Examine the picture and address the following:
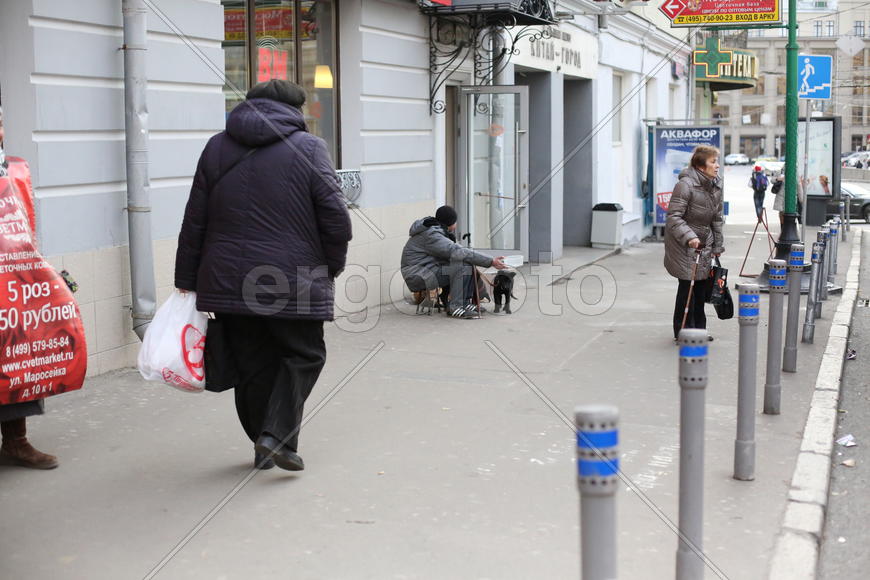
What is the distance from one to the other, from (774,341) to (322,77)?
5.77 metres

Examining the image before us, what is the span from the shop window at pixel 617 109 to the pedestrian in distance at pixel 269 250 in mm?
15911

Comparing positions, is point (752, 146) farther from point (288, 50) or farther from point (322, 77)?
point (288, 50)

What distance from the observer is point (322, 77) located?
1078 centimetres

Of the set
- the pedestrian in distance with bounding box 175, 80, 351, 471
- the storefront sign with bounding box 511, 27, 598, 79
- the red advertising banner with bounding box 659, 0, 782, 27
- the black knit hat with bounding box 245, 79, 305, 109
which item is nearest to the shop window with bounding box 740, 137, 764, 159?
the storefront sign with bounding box 511, 27, 598, 79

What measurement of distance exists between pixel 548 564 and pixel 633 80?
1820 cm

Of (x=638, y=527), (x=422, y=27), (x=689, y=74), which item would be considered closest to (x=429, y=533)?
(x=638, y=527)

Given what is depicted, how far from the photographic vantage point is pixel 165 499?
16.3 ft

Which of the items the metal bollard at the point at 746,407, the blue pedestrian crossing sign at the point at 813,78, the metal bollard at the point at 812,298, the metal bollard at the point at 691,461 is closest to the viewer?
the metal bollard at the point at 691,461

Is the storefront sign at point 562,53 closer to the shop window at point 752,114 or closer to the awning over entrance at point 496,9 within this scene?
the awning over entrance at point 496,9

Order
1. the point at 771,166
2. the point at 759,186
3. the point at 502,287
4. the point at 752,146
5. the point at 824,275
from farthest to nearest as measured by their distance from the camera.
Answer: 1. the point at 752,146
2. the point at 771,166
3. the point at 759,186
4. the point at 824,275
5. the point at 502,287

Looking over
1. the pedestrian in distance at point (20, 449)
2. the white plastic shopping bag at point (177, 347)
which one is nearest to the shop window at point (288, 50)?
the pedestrian in distance at point (20, 449)

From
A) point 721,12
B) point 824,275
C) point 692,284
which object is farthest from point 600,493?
point 721,12

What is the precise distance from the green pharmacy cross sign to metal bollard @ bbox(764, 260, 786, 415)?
21097 millimetres

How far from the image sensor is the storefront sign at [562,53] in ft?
48.3
